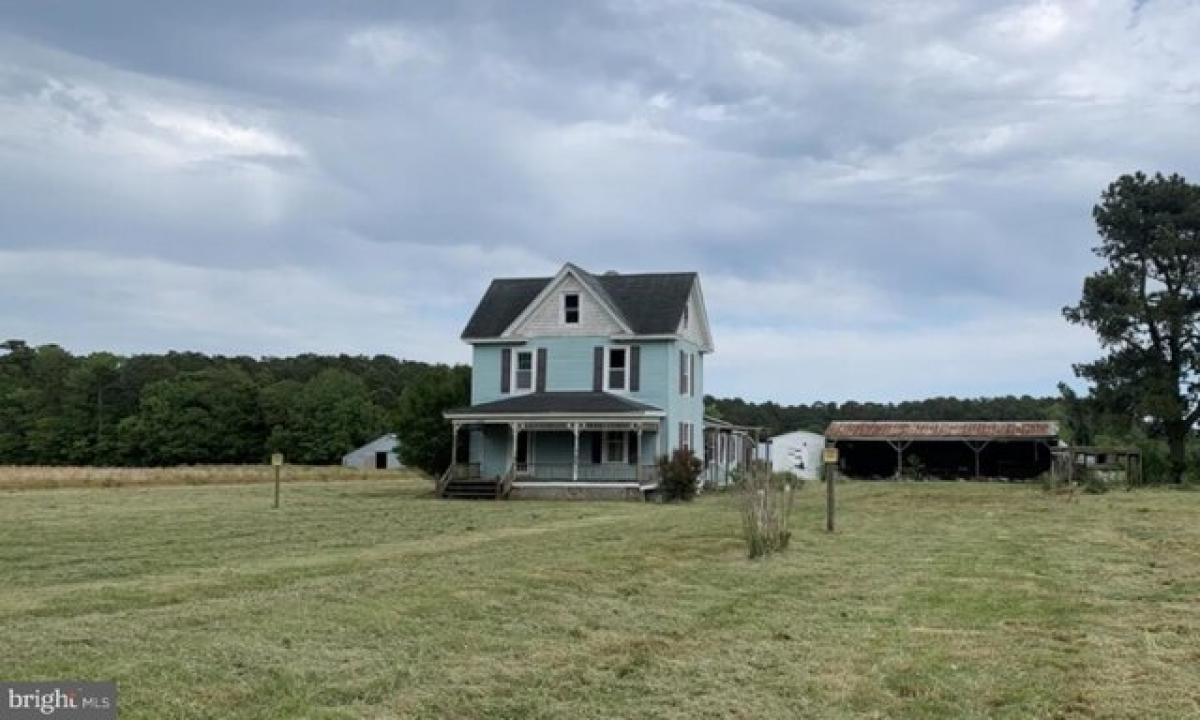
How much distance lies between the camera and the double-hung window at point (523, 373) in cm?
3556

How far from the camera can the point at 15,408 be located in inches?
3519

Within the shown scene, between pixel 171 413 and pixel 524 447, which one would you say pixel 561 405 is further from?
pixel 171 413

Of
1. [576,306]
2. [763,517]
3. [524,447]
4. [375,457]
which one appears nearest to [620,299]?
[576,306]

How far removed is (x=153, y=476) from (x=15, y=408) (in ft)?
167

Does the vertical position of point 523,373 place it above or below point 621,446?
above

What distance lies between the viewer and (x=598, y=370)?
114ft

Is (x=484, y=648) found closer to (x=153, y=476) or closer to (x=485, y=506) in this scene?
(x=485, y=506)

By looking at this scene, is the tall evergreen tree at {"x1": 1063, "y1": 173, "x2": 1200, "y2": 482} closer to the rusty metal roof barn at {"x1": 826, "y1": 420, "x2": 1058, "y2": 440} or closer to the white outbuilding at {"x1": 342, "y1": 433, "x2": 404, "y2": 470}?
the rusty metal roof barn at {"x1": 826, "y1": 420, "x2": 1058, "y2": 440}

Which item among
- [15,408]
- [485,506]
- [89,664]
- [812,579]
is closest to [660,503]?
[485,506]

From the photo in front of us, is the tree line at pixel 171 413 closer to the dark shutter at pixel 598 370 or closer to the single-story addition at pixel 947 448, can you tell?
the single-story addition at pixel 947 448

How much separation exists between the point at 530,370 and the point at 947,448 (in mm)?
30233

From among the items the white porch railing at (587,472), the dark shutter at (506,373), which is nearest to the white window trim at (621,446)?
the white porch railing at (587,472)

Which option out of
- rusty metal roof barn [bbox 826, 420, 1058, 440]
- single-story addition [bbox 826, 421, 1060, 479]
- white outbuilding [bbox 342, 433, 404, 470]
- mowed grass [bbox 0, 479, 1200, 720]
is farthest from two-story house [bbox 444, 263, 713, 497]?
white outbuilding [bbox 342, 433, 404, 470]

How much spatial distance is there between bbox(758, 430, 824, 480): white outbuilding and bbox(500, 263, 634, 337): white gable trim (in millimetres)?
29522
